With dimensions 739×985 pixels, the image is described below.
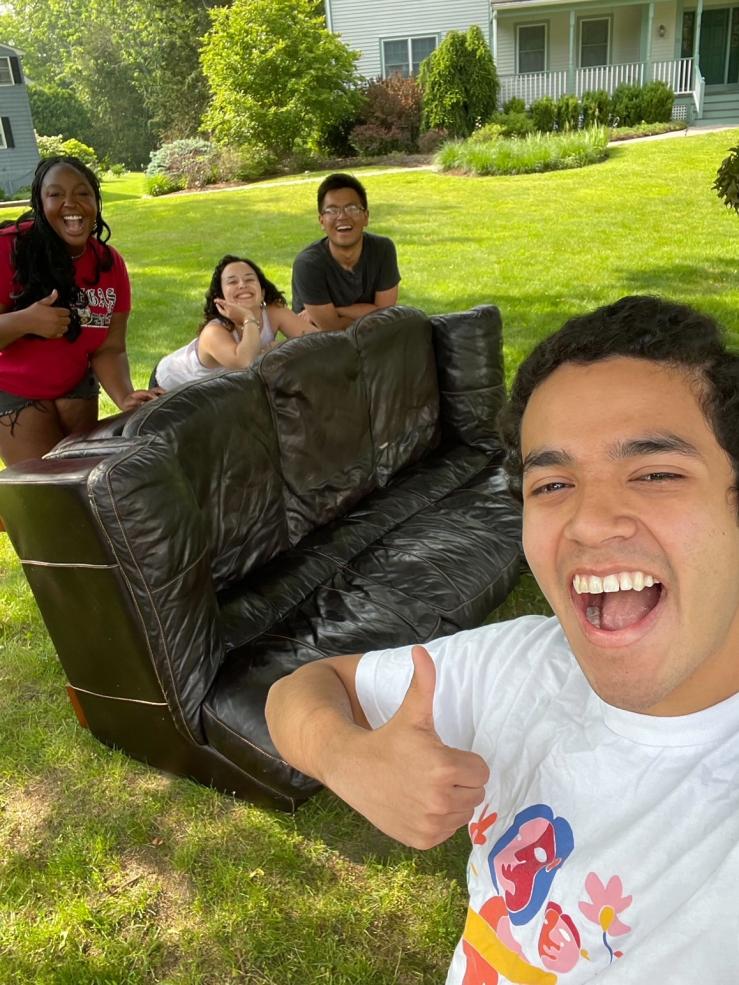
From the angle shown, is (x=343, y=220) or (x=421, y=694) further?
(x=343, y=220)

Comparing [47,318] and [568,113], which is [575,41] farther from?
[47,318]

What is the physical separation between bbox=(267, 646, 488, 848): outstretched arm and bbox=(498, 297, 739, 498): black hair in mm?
536

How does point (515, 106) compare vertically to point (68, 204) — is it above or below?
above

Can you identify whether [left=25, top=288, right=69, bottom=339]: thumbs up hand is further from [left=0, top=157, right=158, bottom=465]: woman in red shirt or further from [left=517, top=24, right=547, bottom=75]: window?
[left=517, top=24, right=547, bottom=75]: window

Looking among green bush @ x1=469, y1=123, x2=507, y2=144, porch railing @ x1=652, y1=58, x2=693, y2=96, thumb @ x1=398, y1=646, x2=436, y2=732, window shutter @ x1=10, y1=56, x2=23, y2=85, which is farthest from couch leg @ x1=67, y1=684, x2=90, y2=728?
window shutter @ x1=10, y1=56, x2=23, y2=85

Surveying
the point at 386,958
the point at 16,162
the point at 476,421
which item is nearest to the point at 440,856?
the point at 386,958

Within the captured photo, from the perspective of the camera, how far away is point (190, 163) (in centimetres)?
1856

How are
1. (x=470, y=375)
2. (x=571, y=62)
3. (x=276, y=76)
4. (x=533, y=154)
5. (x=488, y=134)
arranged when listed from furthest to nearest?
(x=571, y=62) < (x=276, y=76) < (x=488, y=134) < (x=533, y=154) < (x=470, y=375)

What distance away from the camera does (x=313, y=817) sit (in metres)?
2.71

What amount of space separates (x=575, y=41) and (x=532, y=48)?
105 cm

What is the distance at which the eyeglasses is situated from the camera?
5141 millimetres

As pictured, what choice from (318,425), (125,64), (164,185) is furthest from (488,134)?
(125,64)

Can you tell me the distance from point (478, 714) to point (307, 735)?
0.28 m

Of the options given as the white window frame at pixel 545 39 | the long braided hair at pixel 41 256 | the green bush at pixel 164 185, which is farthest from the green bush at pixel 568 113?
the long braided hair at pixel 41 256
